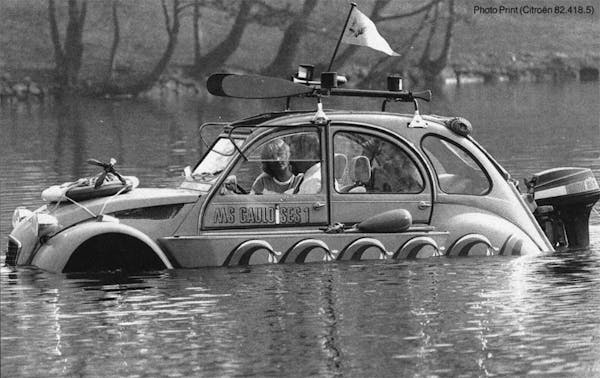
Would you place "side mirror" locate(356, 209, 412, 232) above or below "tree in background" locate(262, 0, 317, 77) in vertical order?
below

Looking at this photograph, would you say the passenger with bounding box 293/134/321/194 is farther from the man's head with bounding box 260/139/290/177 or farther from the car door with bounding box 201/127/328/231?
the man's head with bounding box 260/139/290/177

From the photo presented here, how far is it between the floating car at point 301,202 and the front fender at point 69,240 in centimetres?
1

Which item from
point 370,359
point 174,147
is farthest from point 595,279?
point 174,147

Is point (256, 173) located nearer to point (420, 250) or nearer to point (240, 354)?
point (420, 250)

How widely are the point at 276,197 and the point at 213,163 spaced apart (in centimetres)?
83

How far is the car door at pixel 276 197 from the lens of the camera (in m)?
15.9

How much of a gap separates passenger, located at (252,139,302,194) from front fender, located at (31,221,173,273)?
151 cm

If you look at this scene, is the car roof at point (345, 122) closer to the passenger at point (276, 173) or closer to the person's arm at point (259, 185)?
the passenger at point (276, 173)

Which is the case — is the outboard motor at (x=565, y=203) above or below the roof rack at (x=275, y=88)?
Answer: below

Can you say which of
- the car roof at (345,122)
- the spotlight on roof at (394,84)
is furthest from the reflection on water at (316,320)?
the spotlight on roof at (394,84)

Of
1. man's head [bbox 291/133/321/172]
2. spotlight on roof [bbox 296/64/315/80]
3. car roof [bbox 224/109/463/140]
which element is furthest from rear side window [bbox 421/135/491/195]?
spotlight on roof [bbox 296/64/315/80]

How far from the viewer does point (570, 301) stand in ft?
49.3

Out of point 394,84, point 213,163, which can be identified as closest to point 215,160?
point 213,163

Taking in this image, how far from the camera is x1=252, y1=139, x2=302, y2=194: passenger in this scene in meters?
16.2
